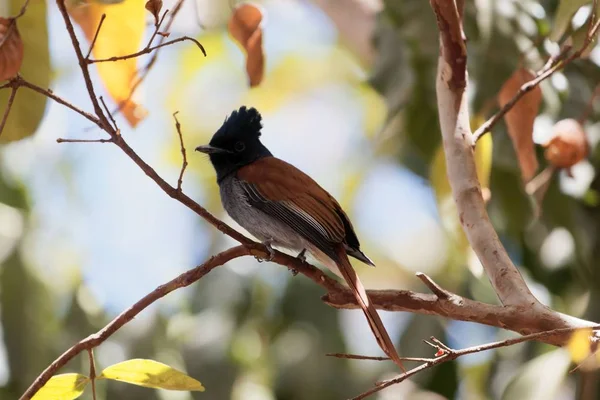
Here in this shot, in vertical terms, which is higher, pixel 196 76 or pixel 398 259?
pixel 196 76

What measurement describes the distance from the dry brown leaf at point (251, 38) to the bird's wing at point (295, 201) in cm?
59

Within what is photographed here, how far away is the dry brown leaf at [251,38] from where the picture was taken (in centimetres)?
239

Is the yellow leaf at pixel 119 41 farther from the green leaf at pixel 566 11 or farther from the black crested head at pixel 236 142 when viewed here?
the green leaf at pixel 566 11

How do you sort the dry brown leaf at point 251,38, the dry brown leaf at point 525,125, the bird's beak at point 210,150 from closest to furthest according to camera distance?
the dry brown leaf at point 525,125
the dry brown leaf at point 251,38
the bird's beak at point 210,150

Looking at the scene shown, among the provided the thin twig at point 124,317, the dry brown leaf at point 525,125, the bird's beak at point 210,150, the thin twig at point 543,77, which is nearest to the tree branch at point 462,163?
the thin twig at point 543,77

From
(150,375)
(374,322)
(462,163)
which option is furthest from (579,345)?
(150,375)

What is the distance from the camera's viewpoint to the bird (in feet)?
9.02

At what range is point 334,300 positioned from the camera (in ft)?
6.96

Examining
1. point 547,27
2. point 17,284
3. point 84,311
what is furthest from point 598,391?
point 17,284

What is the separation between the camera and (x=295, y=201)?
2.96 metres

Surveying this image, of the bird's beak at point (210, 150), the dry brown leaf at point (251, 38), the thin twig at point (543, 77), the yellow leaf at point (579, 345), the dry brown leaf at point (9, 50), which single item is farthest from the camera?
the bird's beak at point (210, 150)

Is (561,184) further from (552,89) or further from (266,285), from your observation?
(266,285)

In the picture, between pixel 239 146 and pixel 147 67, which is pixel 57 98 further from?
pixel 239 146

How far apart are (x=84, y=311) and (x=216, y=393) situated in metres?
0.65
